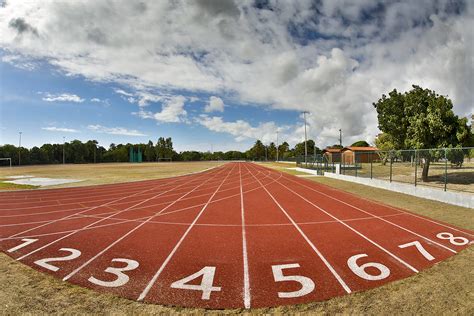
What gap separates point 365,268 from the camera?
5887 millimetres

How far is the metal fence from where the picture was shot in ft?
47.0

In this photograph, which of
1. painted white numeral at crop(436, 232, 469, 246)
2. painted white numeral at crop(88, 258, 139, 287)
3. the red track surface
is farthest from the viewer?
painted white numeral at crop(436, 232, 469, 246)

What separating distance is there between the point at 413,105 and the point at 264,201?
46.4 feet

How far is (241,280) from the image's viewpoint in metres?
5.36

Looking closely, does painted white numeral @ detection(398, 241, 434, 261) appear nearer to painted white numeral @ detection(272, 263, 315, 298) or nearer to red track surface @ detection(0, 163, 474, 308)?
red track surface @ detection(0, 163, 474, 308)

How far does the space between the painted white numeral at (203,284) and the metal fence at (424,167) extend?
12.8m

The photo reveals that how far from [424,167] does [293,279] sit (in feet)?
56.0

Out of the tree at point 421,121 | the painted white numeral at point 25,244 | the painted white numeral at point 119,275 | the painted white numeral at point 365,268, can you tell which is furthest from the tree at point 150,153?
the painted white numeral at point 365,268

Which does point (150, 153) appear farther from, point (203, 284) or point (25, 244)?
point (203, 284)

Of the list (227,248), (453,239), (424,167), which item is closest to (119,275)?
(227,248)

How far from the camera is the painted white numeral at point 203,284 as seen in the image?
16.2 ft

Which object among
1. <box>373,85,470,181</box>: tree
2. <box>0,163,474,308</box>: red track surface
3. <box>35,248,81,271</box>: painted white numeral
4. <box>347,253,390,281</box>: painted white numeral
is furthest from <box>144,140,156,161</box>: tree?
<box>347,253,390,281</box>: painted white numeral

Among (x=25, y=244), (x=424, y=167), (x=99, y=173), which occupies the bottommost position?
(x=25, y=244)

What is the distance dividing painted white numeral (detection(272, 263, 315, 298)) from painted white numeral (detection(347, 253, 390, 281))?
1.15 metres
